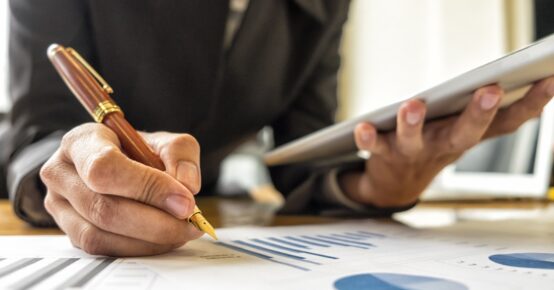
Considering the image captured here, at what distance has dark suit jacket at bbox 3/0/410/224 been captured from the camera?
0.49 meters

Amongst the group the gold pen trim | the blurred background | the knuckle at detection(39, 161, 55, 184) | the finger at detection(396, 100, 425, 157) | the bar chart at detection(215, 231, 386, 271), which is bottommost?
the bar chart at detection(215, 231, 386, 271)

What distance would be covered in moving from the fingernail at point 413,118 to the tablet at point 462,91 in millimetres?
11

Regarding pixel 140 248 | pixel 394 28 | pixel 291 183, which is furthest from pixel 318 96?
pixel 394 28

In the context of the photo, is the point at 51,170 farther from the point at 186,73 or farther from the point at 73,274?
the point at 186,73

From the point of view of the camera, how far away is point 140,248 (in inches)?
11.6

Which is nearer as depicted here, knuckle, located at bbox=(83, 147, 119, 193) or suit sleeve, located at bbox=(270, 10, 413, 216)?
knuckle, located at bbox=(83, 147, 119, 193)

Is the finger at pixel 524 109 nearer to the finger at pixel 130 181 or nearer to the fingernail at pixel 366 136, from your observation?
the fingernail at pixel 366 136

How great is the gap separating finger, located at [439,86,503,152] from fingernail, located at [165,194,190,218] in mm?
223

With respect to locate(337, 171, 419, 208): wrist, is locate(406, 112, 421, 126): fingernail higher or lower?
higher

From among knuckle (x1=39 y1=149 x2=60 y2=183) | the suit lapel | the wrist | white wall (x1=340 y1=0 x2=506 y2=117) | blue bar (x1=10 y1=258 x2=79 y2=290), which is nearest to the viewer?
blue bar (x1=10 y1=258 x2=79 y2=290)

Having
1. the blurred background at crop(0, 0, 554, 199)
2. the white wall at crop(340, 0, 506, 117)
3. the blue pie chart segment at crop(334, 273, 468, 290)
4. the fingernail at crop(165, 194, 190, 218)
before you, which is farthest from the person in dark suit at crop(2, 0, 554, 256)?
the white wall at crop(340, 0, 506, 117)

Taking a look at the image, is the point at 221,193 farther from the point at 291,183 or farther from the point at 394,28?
the point at 394,28

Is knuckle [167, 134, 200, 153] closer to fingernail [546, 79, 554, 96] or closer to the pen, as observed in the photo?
the pen

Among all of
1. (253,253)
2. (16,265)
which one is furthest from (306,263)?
(16,265)
